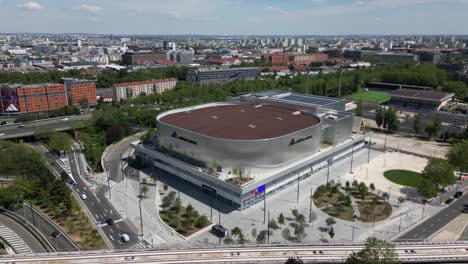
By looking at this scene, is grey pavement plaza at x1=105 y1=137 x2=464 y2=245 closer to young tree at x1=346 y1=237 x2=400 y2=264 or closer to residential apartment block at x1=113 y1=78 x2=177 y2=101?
young tree at x1=346 y1=237 x2=400 y2=264

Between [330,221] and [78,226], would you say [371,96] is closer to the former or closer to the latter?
[330,221]

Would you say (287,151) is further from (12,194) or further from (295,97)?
(12,194)

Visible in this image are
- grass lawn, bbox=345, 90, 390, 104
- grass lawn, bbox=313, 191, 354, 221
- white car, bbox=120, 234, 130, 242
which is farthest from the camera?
grass lawn, bbox=345, 90, 390, 104

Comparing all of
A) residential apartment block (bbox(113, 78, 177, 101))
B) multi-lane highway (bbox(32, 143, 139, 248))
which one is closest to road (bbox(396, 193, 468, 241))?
multi-lane highway (bbox(32, 143, 139, 248))

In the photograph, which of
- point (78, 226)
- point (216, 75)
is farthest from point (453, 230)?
point (216, 75)

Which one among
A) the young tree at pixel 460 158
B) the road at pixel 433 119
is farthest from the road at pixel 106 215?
the road at pixel 433 119

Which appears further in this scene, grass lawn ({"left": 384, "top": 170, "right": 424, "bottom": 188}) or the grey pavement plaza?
grass lawn ({"left": 384, "top": 170, "right": 424, "bottom": 188})

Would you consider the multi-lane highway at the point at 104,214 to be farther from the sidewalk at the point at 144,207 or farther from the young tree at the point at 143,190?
the young tree at the point at 143,190
